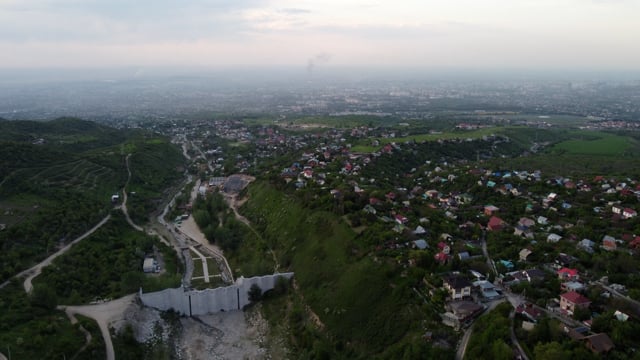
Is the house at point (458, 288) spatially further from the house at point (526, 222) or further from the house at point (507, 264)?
the house at point (526, 222)

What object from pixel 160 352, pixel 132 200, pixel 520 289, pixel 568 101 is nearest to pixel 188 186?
pixel 132 200

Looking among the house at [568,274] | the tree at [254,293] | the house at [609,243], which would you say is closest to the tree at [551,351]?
the house at [568,274]

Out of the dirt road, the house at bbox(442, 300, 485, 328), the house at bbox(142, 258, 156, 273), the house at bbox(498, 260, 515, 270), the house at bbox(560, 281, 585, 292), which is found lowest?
the house at bbox(142, 258, 156, 273)

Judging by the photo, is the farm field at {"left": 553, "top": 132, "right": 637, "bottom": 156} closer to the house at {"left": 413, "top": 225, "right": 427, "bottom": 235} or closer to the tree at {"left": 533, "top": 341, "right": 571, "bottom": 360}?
the house at {"left": 413, "top": 225, "right": 427, "bottom": 235}

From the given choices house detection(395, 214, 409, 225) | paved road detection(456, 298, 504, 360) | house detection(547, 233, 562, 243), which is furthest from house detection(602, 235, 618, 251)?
house detection(395, 214, 409, 225)

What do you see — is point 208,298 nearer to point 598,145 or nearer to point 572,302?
point 572,302

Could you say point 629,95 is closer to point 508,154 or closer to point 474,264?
point 508,154

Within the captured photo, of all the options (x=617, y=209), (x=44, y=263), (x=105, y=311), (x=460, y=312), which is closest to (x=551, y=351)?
(x=460, y=312)
